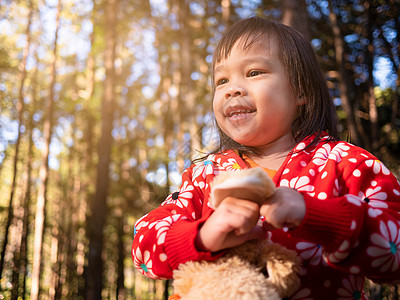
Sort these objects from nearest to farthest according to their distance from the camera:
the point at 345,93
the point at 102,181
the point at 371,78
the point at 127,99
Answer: the point at 345,93
the point at 371,78
the point at 102,181
the point at 127,99

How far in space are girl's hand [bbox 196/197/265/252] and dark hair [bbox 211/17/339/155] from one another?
0.76 m

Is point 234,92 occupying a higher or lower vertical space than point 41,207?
higher

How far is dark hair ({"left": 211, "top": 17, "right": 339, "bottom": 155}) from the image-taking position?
1772 mm

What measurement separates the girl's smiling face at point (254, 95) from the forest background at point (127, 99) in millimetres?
685

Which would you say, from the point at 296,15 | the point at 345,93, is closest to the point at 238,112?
the point at 296,15

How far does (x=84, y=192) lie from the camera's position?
21.7 meters

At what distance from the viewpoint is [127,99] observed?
20703 mm

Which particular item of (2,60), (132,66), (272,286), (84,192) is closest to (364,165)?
(272,286)

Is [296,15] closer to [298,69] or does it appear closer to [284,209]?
[298,69]

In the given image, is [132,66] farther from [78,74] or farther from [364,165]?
[364,165]

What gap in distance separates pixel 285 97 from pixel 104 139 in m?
10.9

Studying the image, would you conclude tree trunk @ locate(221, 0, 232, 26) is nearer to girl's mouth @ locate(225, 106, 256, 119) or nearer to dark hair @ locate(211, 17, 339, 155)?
dark hair @ locate(211, 17, 339, 155)

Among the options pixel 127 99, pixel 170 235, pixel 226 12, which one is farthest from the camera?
pixel 127 99

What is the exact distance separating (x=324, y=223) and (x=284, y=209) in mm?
161
